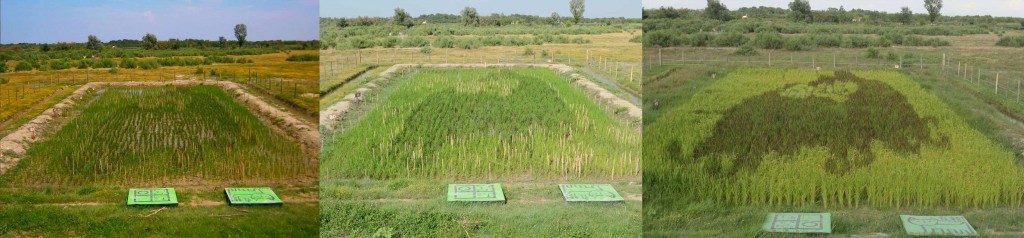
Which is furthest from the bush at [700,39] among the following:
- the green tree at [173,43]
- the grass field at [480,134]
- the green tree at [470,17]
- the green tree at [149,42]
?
the green tree at [149,42]

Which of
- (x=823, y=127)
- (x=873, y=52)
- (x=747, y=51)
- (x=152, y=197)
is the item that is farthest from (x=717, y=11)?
(x=152, y=197)

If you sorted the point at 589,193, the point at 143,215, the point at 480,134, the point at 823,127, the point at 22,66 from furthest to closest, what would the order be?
the point at 480,134 < the point at 823,127 < the point at 22,66 < the point at 589,193 < the point at 143,215

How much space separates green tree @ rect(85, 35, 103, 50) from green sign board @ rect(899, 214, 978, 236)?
6.65m

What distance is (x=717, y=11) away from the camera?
944 centimetres

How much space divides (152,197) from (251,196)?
2.45 feet

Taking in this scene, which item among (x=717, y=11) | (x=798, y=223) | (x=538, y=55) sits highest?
(x=717, y=11)

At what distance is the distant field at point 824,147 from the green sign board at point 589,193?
63 centimetres

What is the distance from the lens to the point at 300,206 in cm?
755

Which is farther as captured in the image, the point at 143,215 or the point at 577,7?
the point at 577,7

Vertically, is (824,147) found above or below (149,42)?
below

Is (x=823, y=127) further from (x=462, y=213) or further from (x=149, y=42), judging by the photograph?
(x=149, y=42)

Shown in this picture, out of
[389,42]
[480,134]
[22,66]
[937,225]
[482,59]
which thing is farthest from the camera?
[482,59]

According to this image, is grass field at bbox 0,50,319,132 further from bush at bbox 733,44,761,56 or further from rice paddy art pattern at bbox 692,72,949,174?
bush at bbox 733,44,761,56

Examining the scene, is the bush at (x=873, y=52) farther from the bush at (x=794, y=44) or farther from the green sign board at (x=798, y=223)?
the green sign board at (x=798, y=223)
